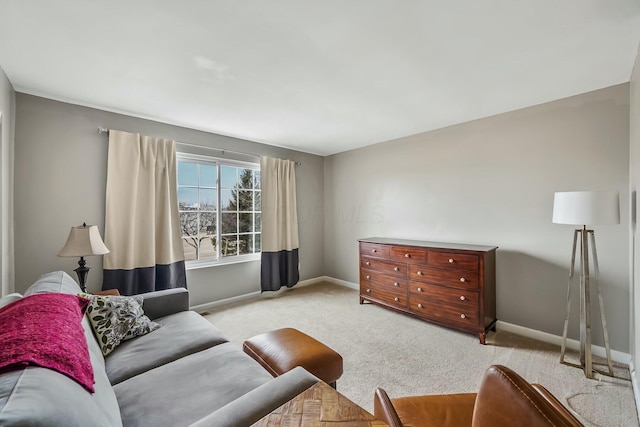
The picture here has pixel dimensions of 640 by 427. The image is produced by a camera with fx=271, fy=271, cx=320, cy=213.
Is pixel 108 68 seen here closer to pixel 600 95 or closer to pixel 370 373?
pixel 370 373

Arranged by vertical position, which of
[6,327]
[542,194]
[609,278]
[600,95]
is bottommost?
[609,278]

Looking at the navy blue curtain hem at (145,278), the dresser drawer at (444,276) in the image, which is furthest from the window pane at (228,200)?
the dresser drawer at (444,276)

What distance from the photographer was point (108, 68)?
2.03m

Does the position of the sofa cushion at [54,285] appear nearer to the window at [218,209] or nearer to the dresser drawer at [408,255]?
the window at [218,209]

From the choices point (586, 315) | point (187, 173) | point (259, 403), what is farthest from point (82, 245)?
point (586, 315)

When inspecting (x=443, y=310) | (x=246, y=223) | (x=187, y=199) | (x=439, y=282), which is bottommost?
(x=443, y=310)

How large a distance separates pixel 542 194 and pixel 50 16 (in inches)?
158

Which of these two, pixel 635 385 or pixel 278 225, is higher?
pixel 278 225

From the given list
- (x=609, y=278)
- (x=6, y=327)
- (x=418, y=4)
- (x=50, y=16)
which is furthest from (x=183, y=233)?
(x=609, y=278)

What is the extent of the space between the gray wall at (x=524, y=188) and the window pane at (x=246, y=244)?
2.05 m

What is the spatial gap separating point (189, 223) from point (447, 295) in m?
3.21

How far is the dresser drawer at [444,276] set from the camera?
108 inches

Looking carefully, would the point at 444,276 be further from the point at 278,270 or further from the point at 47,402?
the point at 47,402

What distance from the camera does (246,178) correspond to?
411 centimetres
